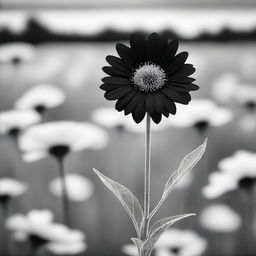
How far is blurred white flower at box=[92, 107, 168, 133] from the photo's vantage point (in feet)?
2.51

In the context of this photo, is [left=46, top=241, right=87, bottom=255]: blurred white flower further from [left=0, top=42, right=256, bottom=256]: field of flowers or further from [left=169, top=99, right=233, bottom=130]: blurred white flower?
[left=169, top=99, right=233, bottom=130]: blurred white flower

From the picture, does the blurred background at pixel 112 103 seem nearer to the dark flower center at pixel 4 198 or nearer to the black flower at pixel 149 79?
the dark flower center at pixel 4 198

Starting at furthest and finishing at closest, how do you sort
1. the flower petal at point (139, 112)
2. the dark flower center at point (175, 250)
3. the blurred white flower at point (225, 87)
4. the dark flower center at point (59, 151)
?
the blurred white flower at point (225, 87)
the dark flower center at point (59, 151)
the dark flower center at point (175, 250)
the flower petal at point (139, 112)

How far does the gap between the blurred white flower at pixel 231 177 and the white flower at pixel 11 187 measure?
0.25 m

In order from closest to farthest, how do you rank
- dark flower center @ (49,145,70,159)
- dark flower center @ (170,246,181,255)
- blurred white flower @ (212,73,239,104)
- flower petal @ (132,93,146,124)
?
flower petal @ (132,93,146,124)
dark flower center @ (170,246,181,255)
dark flower center @ (49,145,70,159)
blurred white flower @ (212,73,239,104)

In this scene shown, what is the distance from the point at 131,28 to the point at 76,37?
11 cm

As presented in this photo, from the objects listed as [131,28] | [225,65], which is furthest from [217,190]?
[131,28]

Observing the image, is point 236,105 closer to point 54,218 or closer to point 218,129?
point 218,129

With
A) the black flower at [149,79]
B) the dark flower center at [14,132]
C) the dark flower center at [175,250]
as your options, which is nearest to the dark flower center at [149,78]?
the black flower at [149,79]

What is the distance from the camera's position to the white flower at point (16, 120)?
0.76 meters

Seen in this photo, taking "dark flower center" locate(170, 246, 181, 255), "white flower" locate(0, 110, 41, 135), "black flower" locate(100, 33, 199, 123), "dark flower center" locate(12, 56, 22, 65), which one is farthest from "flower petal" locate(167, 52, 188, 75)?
"dark flower center" locate(12, 56, 22, 65)

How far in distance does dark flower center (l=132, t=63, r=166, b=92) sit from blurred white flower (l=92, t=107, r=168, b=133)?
0.38m

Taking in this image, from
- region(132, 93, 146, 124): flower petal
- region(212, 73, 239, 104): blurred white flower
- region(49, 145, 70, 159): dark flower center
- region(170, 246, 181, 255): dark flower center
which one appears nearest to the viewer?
region(132, 93, 146, 124): flower petal

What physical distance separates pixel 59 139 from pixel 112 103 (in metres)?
0.14
